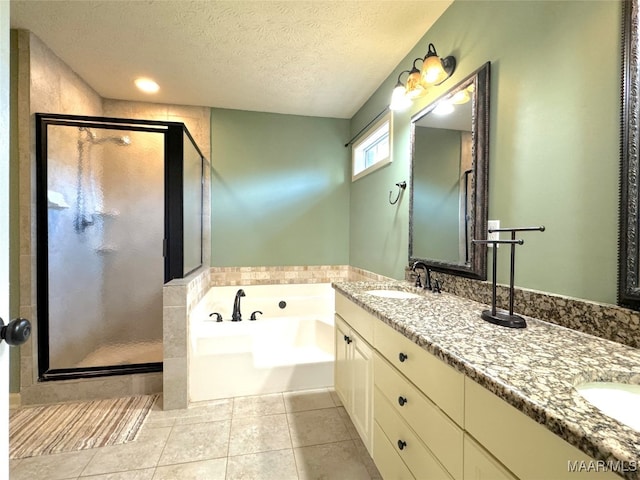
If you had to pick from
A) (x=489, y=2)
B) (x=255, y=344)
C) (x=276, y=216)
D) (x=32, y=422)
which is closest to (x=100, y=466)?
(x=32, y=422)

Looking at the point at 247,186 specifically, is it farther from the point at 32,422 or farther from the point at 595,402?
the point at 595,402

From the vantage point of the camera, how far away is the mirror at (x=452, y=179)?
1.43 meters

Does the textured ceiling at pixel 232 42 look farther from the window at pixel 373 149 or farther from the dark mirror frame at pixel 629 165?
the dark mirror frame at pixel 629 165

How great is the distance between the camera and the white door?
26.2 inches

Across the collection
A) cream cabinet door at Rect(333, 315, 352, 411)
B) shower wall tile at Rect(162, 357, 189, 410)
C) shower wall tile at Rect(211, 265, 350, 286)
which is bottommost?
shower wall tile at Rect(162, 357, 189, 410)

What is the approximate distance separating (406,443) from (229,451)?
108 centimetres

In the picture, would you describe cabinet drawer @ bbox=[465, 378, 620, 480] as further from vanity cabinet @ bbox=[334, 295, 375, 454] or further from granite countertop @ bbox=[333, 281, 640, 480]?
vanity cabinet @ bbox=[334, 295, 375, 454]

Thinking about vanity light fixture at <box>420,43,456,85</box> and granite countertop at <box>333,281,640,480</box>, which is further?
vanity light fixture at <box>420,43,456,85</box>

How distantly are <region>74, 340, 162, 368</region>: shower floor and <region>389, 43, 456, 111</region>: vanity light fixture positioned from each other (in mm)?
2608

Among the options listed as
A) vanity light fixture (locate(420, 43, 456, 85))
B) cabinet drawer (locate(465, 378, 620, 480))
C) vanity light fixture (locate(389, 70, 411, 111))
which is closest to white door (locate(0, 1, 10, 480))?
cabinet drawer (locate(465, 378, 620, 480))

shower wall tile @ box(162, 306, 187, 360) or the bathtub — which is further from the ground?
shower wall tile @ box(162, 306, 187, 360)

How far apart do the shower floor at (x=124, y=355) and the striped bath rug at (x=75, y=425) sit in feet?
0.84

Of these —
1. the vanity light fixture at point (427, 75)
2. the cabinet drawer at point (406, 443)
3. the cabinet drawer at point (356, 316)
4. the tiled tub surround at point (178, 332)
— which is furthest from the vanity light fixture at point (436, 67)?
the cabinet drawer at point (406, 443)

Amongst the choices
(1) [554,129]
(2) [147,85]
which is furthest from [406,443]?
(2) [147,85]
